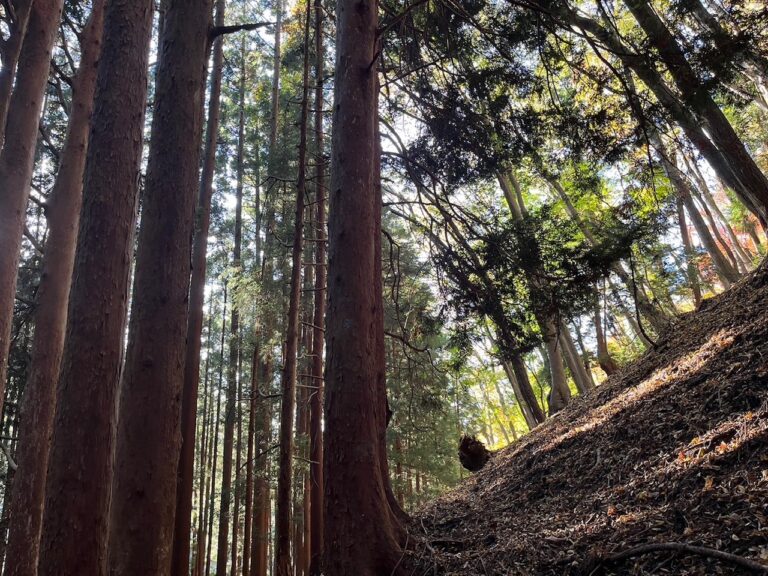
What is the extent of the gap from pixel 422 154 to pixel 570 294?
287cm

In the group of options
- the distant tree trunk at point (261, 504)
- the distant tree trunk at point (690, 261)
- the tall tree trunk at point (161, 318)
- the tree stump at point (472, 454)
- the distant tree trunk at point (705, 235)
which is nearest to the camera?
the tall tree trunk at point (161, 318)

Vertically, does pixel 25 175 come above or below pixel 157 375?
above

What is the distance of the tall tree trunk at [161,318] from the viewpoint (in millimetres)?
2299

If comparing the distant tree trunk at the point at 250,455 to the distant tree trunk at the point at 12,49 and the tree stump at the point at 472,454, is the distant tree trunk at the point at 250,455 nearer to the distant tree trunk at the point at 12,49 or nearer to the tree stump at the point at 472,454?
the tree stump at the point at 472,454

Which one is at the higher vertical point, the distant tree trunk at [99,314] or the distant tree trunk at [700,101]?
the distant tree trunk at [700,101]

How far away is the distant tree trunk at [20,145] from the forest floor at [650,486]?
4794mm

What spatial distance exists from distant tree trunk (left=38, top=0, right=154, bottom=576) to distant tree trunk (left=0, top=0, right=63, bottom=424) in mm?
2880

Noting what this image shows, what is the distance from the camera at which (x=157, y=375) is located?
253 cm

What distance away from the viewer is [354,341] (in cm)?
309

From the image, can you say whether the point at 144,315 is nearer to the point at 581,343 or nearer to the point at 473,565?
the point at 473,565

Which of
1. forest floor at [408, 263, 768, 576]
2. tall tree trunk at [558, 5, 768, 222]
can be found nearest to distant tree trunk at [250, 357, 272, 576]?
forest floor at [408, 263, 768, 576]

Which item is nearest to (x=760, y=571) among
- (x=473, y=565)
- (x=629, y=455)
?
(x=473, y=565)

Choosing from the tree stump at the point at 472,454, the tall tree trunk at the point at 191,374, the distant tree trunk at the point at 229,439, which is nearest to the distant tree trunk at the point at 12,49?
the tall tree trunk at the point at 191,374

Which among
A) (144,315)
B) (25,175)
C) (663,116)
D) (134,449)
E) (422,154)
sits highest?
(422,154)
